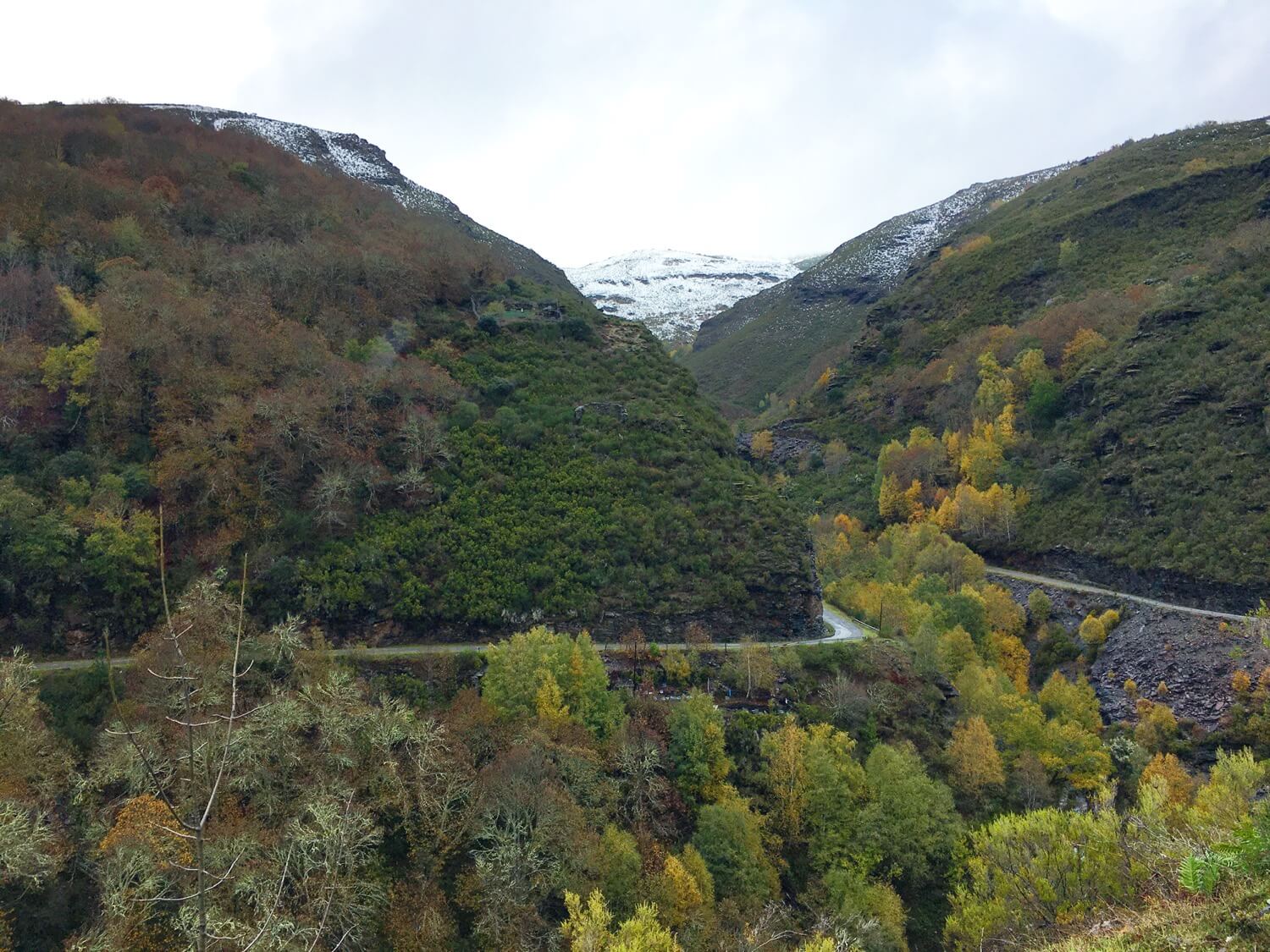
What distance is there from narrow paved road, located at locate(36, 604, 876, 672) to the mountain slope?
61245 millimetres

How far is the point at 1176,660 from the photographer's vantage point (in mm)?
35750

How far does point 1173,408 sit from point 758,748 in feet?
130

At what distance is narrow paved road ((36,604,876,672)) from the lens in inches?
1004

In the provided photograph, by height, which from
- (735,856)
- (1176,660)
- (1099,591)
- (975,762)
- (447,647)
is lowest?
(735,856)

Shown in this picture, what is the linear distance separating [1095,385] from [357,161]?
87.1 m

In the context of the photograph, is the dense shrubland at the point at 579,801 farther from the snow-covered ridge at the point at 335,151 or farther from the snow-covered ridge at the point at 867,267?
the snow-covered ridge at the point at 867,267

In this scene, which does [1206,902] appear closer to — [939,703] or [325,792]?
[325,792]

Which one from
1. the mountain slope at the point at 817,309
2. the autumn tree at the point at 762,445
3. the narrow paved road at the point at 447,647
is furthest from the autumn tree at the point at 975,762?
the mountain slope at the point at 817,309

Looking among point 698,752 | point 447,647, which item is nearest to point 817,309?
point 447,647

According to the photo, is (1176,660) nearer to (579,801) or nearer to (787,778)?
(787,778)

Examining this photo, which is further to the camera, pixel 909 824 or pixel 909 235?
pixel 909 235

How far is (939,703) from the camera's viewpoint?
3412 cm

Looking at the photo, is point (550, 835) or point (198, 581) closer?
point (550, 835)

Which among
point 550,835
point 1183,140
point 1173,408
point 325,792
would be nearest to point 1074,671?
point 1173,408
